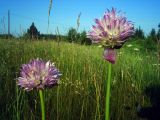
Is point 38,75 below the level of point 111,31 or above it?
below

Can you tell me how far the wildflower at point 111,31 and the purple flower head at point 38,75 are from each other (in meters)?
0.23

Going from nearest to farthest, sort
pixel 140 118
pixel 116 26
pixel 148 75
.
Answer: pixel 116 26, pixel 140 118, pixel 148 75

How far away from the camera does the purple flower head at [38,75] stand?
1.22 metres

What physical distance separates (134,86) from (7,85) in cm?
137

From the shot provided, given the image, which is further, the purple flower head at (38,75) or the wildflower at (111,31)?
the purple flower head at (38,75)

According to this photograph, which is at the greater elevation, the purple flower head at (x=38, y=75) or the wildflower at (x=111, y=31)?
the wildflower at (x=111, y=31)

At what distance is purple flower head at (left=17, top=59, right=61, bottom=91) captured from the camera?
1222 mm

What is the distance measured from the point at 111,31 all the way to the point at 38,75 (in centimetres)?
35

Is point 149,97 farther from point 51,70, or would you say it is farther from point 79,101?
point 51,70

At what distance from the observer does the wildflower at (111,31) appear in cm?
108

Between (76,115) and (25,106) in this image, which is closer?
(25,106)

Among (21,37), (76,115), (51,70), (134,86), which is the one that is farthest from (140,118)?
(21,37)

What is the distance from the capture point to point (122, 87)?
133 inches

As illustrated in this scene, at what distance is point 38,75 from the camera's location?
4.01 ft
